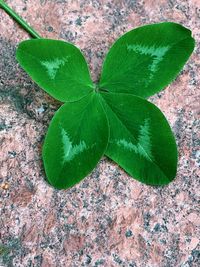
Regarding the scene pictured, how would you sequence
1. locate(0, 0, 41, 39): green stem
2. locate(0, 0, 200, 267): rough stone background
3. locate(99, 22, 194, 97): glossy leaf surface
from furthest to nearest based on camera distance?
locate(0, 0, 41, 39): green stem < locate(99, 22, 194, 97): glossy leaf surface < locate(0, 0, 200, 267): rough stone background

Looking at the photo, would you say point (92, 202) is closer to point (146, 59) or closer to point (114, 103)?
point (114, 103)

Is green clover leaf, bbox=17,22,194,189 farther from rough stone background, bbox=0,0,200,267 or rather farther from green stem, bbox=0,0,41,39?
green stem, bbox=0,0,41,39

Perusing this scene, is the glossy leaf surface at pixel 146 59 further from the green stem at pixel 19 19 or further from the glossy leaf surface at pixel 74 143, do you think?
the green stem at pixel 19 19

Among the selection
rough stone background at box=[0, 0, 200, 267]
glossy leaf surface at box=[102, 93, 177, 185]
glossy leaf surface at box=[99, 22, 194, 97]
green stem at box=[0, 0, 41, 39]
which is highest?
glossy leaf surface at box=[99, 22, 194, 97]

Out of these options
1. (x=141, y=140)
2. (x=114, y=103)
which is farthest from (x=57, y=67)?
(x=141, y=140)

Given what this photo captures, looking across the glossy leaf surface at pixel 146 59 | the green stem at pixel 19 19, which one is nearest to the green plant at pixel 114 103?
the glossy leaf surface at pixel 146 59

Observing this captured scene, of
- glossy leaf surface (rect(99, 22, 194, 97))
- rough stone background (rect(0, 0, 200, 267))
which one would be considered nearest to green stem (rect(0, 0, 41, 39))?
rough stone background (rect(0, 0, 200, 267))
